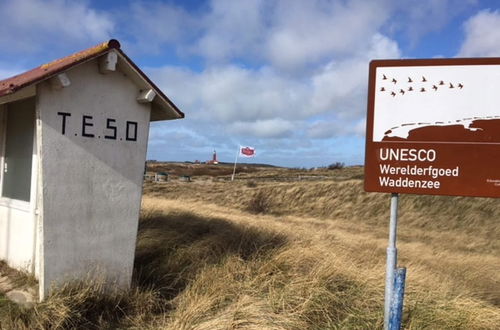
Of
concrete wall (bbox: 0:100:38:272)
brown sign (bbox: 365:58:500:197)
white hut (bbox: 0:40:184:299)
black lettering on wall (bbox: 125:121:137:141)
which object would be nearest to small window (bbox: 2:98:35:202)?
white hut (bbox: 0:40:184:299)

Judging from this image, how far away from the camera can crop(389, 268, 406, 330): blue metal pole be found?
12.6 feet

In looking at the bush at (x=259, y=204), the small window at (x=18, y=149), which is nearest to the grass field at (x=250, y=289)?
the small window at (x=18, y=149)

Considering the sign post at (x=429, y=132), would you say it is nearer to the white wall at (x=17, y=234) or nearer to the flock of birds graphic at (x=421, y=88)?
the flock of birds graphic at (x=421, y=88)

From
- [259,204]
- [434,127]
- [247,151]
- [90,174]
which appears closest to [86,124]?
[90,174]

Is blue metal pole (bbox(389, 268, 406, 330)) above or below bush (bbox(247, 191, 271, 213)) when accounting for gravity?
above

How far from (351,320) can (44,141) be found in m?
3.90

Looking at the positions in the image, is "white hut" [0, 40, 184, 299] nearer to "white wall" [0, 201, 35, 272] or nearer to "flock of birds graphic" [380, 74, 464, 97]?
"white wall" [0, 201, 35, 272]

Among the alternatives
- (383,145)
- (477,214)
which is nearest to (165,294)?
(383,145)

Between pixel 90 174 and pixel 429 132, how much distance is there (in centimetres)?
402

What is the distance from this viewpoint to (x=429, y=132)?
398cm

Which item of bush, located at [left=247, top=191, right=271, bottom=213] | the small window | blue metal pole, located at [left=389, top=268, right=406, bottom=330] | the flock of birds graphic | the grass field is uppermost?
the flock of birds graphic

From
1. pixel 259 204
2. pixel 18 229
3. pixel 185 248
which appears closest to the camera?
pixel 18 229

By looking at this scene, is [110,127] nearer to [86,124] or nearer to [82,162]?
[86,124]

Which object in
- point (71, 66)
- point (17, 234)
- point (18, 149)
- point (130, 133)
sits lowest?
point (17, 234)
